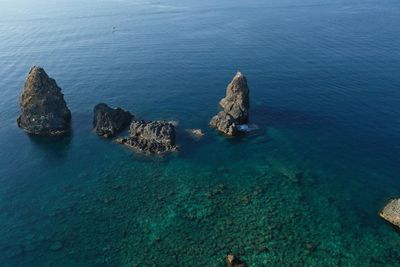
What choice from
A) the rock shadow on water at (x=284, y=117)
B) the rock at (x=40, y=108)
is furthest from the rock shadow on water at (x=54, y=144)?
the rock shadow on water at (x=284, y=117)

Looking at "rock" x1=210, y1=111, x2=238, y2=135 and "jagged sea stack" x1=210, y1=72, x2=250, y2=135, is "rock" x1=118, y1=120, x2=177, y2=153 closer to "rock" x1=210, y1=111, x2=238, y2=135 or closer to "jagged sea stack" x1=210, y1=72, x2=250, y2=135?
"rock" x1=210, y1=111, x2=238, y2=135

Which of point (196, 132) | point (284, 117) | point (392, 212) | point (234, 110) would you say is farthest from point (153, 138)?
point (392, 212)

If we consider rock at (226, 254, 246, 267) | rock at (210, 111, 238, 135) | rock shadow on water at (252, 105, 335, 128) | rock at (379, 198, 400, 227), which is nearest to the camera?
rock at (226, 254, 246, 267)

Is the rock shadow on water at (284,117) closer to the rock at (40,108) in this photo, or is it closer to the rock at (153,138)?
the rock at (153,138)

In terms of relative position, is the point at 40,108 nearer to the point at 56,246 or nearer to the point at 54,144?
the point at 54,144

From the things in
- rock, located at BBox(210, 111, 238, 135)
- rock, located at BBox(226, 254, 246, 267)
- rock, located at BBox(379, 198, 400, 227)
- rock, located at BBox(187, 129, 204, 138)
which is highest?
rock, located at BBox(210, 111, 238, 135)

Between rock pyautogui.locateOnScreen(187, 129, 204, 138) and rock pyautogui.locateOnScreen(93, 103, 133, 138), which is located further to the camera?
rock pyautogui.locateOnScreen(93, 103, 133, 138)

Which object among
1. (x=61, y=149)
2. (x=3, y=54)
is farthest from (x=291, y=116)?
(x=3, y=54)

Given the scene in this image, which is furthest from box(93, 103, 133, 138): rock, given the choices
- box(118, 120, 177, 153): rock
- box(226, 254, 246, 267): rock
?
box(226, 254, 246, 267): rock
